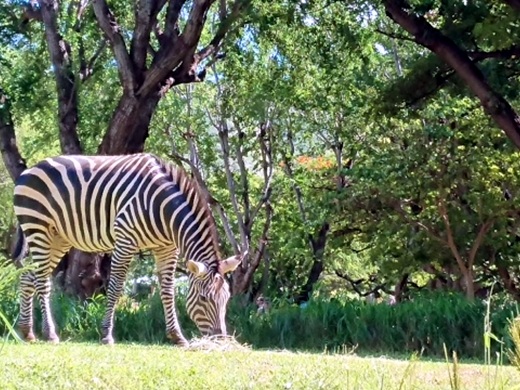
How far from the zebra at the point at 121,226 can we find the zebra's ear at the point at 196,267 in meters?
0.01

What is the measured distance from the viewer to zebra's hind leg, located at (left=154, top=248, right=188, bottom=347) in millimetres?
10359

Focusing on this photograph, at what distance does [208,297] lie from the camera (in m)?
9.44

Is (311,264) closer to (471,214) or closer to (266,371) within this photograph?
(471,214)

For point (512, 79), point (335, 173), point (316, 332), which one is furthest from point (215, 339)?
point (335, 173)

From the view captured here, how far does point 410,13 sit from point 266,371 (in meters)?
7.66

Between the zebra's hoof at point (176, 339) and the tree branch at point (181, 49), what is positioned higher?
the tree branch at point (181, 49)

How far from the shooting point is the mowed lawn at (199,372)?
5641mm

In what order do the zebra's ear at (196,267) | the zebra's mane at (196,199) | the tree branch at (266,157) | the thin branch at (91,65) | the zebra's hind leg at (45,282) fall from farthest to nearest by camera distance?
the tree branch at (266,157) < the thin branch at (91,65) < the zebra's hind leg at (45,282) < the zebra's mane at (196,199) < the zebra's ear at (196,267)

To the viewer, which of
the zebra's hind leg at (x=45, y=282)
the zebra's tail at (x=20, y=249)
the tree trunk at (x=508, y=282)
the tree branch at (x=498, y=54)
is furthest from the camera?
the zebra's tail at (x=20, y=249)

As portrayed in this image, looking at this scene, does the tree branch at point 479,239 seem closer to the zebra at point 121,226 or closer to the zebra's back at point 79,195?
the zebra at point 121,226

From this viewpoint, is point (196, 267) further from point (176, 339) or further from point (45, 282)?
point (45, 282)

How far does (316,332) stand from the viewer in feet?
36.6

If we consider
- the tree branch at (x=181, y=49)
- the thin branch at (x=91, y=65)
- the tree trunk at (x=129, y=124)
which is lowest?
the tree trunk at (x=129, y=124)

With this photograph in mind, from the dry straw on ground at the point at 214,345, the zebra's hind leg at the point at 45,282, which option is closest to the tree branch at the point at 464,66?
the dry straw on ground at the point at 214,345
